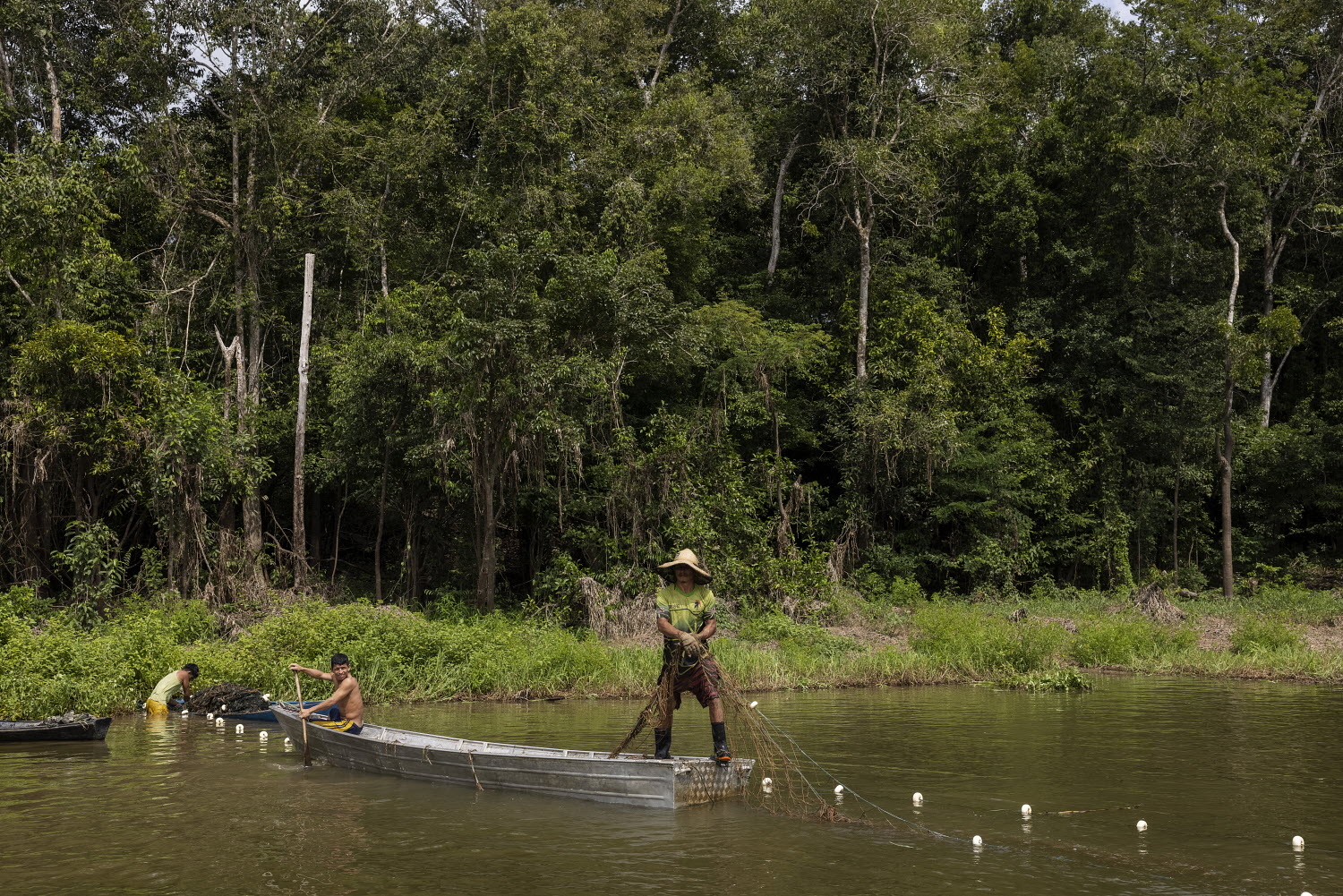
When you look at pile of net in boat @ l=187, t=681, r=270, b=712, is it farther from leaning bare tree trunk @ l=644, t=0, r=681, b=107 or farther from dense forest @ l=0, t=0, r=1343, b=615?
leaning bare tree trunk @ l=644, t=0, r=681, b=107

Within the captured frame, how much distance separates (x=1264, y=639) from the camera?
21609 mm

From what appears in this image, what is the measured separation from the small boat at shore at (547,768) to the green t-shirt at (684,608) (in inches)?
47.7

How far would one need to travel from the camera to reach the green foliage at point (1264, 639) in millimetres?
21297

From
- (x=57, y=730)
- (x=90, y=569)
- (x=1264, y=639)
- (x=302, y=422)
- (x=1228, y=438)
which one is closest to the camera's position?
(x=57, y=730)

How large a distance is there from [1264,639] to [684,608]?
1614 cm

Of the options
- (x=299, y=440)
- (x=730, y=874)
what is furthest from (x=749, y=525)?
(x=730, y=874)

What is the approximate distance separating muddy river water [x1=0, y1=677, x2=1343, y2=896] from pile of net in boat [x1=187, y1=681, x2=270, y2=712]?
0.82m

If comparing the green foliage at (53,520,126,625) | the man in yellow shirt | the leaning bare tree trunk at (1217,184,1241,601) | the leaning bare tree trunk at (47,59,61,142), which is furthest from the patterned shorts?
the leaning bare tree trunk at (47,59,61,142)

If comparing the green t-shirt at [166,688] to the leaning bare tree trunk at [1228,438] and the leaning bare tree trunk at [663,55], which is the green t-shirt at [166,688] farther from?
the leaning bare tree trunk at [1228,438]

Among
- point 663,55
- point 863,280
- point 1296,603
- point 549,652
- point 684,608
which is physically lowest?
point 549,652

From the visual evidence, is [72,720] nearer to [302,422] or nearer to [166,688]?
[166,688]

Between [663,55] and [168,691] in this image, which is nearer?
[168,691]

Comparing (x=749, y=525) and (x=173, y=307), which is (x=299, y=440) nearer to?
(x=173, y=307)

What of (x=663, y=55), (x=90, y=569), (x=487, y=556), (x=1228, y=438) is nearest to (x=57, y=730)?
(x=90, y=569)
